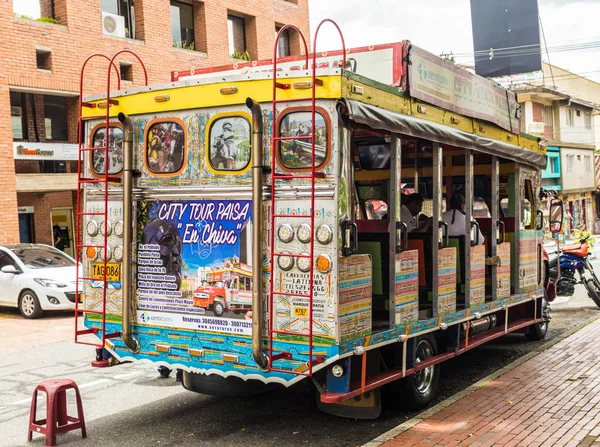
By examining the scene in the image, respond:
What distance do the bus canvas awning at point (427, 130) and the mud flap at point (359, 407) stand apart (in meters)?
2.32

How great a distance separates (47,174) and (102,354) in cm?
1392

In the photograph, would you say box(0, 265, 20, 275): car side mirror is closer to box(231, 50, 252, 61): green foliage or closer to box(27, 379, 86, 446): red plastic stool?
box(27, 379, 86, 446): red plastic stool

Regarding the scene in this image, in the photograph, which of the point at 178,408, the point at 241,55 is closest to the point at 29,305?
the point at 178,408

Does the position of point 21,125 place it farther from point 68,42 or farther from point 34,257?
point 34,257

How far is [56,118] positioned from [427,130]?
16.1m

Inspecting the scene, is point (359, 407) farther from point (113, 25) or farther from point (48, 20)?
point (113, 25)

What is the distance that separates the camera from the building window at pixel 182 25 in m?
23.4

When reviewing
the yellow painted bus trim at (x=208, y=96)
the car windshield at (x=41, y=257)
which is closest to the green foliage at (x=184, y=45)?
the car windshield at (x=41, y=257)

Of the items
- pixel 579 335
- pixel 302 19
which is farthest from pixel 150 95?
pixel 302 19

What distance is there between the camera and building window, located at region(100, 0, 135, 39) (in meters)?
21.0

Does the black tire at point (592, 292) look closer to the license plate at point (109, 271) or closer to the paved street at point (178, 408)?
the paved street at point (178, 408)

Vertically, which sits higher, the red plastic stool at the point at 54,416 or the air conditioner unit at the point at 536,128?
the air conditioner unit at the point at 536,128

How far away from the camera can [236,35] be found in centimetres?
2528

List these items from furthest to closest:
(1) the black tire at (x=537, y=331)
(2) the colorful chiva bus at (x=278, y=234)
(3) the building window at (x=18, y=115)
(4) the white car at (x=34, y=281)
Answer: (3) the building window at (x=18, y=115) → (4) the white car at (x=34, y=281) → (1) the black tire at (x=537, y=331) → (2) the colorful chiva bus at (x=278, y=234)
